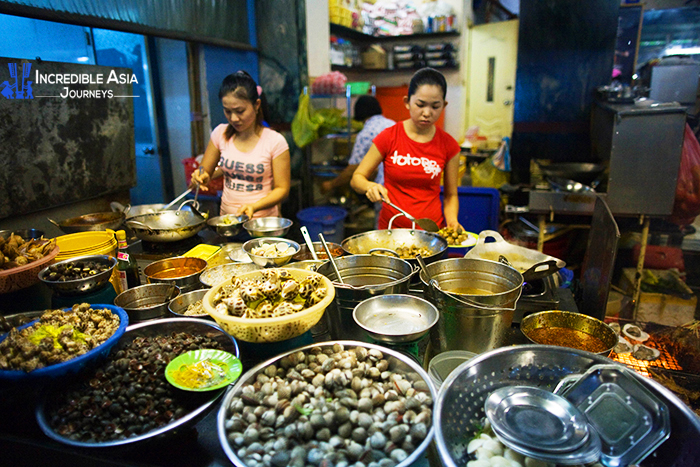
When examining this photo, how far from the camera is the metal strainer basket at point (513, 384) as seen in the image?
2.99 feet

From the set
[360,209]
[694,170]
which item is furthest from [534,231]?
[360,209]

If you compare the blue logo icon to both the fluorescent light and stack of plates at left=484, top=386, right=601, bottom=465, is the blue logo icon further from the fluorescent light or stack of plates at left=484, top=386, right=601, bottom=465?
the fluorescent light

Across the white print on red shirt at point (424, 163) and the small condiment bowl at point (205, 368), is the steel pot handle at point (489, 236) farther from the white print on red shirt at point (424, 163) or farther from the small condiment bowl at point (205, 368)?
the small condiment bowl at point (205, 368)

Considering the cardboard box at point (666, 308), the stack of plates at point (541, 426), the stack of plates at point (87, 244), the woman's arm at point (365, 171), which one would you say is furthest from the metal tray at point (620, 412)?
the cardboard box at point (666, 308)

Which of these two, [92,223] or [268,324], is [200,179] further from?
[268,324]

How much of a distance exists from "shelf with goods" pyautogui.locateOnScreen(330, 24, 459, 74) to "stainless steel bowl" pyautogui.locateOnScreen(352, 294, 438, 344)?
5.69m

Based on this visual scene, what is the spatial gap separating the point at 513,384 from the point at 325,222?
3357mm

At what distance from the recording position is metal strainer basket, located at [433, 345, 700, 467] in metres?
0.91

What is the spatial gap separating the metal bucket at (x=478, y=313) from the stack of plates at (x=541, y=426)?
25 cm

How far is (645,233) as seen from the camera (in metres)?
3.67

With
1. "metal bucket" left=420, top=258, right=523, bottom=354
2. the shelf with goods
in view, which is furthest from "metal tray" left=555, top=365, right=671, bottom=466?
the shelf with goods

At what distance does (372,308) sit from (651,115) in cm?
339

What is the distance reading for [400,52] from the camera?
271 inches

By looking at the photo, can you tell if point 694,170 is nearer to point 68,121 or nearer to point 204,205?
point 204,205
